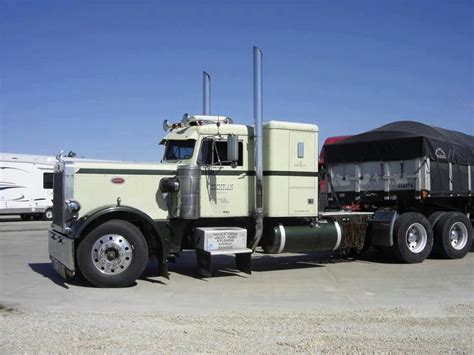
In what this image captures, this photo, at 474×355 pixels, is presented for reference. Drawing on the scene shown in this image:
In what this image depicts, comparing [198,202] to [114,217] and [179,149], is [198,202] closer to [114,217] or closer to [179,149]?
[179,149]

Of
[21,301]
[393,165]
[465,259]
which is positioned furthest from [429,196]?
[21,301]

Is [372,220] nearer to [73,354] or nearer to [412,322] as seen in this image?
[412,322]

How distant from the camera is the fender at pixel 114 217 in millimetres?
8954

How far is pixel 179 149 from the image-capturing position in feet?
34.6

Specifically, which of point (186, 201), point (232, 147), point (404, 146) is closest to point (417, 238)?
point (404, 146)

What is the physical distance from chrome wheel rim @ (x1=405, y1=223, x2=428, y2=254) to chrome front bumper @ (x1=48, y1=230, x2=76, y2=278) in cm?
756

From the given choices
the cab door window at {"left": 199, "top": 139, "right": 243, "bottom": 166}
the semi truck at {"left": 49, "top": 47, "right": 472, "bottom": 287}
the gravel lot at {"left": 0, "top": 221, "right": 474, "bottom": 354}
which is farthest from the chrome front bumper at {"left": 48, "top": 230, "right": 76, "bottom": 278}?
the cab door window at {"left": 199, "top": 139, "right": 243, "bottom": 166}

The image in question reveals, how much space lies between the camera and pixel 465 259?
13.3 metres

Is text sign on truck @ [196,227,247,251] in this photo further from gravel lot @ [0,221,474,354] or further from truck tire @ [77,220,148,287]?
truck tire @ [77,220,148,287]

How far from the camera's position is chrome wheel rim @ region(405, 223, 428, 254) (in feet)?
41.0

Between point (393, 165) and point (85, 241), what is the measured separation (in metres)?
7.71

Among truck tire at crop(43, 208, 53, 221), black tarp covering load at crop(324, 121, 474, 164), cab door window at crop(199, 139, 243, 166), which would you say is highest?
black tarp covering load at crop(324, 121, 474, 164)

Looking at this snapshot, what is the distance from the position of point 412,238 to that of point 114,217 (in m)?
7.06

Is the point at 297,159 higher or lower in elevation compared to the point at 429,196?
higher
